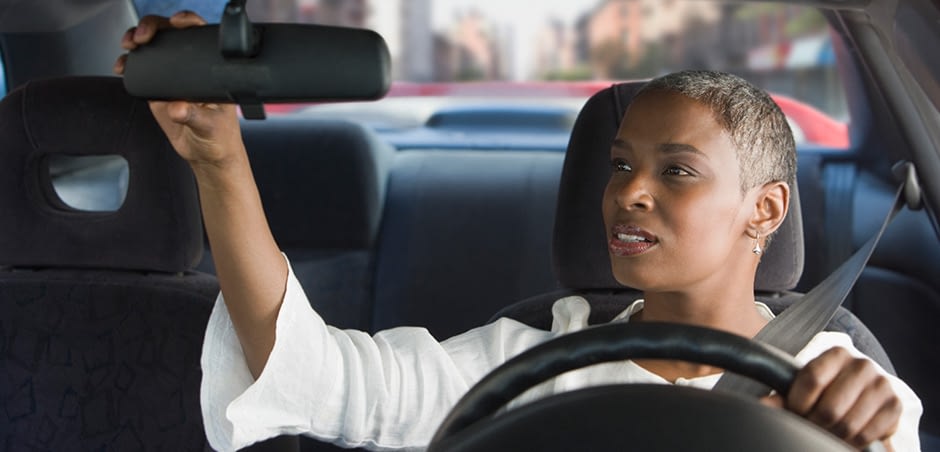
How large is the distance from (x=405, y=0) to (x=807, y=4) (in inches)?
324

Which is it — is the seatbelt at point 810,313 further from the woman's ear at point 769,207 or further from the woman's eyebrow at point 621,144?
the woman's eyebrow at point 621,144

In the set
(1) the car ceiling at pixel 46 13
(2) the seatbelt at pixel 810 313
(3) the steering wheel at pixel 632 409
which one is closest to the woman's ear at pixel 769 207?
(2) the seatbelt at pixel 810 313

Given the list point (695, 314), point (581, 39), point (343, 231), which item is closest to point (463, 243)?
point (343, 231)

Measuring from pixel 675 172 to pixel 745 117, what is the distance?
16 cm

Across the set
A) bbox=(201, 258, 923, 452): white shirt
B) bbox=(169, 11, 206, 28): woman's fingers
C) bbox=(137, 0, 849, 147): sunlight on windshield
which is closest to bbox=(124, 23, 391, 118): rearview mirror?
bbox=(169, 11, 206, 28): woman's fingers

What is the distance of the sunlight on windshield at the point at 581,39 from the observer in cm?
947

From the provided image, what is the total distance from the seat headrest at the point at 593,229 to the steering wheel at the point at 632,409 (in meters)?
0.85

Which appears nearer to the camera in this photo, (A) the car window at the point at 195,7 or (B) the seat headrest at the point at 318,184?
(A) the car window at the point at 195,7

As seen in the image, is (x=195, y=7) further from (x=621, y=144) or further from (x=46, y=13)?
(x=621, y=144)

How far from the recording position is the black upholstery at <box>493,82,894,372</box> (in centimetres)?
206

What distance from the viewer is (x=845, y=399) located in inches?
51.9

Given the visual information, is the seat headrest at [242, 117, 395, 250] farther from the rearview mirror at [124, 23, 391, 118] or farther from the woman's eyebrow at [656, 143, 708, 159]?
the rearview mirror at [124, 23, 391, 118]

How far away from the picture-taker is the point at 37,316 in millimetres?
2229

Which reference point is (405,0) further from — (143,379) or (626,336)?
(626,336)
